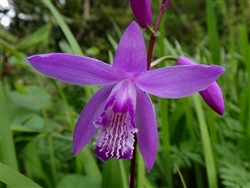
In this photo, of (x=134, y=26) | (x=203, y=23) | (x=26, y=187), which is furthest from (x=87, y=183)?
(x=203, y=23)

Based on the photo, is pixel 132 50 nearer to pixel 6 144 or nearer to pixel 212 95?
pixel 212 95

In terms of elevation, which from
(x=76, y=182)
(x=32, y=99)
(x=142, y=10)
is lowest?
(x=76, y=182)

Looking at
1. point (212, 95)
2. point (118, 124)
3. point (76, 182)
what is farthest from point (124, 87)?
point (76, 182)

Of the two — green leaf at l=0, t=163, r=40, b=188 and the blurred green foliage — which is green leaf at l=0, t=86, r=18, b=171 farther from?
green leaf at l=0, t=163, r=40, b=188

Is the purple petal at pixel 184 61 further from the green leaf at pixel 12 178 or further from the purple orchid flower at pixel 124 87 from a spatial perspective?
the green leaf at pixel 12 178

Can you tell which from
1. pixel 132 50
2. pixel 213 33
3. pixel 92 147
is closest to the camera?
pixel 132 50

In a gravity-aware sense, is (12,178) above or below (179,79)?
below

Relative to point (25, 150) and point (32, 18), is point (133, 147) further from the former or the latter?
point (32, 18)
